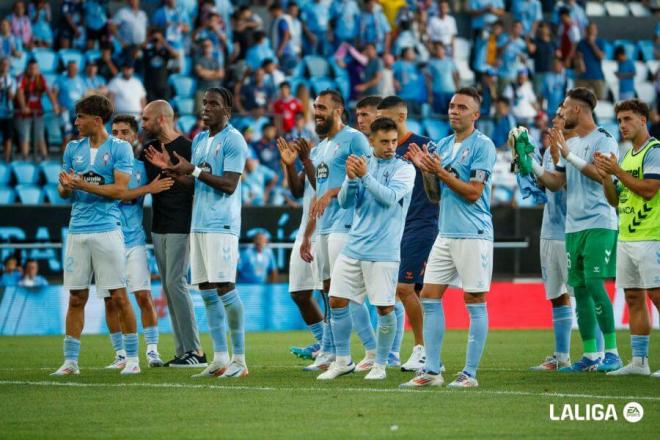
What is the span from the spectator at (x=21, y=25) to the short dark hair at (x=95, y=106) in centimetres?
1280

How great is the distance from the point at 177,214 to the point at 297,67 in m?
13.9

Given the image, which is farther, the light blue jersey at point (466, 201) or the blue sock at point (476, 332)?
the light blue jersey at point (466, 201)

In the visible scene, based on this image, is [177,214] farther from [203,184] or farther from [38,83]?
[38,83]

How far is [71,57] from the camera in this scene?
24.3 metres

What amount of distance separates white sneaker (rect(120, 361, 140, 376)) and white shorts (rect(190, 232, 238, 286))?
3.66 feet

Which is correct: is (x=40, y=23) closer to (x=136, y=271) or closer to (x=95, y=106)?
(x=136, y=271)

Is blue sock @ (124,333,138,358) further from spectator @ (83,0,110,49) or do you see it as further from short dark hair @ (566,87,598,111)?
spectator @ (83,0,110,49)

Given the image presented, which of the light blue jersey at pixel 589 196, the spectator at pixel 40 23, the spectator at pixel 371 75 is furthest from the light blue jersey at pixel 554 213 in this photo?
the spectator at pixel 40 23

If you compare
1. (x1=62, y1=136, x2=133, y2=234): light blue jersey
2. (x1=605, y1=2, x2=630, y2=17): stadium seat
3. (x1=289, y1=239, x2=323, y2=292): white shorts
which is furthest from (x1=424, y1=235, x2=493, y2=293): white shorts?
(x1=605, y1=2, x2=630, y2=17): stadium seat

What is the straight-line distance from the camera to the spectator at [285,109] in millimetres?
23406

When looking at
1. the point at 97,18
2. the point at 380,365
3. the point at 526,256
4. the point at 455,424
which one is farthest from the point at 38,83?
the point at 455,424

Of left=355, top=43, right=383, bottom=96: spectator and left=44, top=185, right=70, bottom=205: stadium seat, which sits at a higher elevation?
left=355, top=43, right=383, bottom=96: spectator

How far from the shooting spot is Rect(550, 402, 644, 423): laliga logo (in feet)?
28.1

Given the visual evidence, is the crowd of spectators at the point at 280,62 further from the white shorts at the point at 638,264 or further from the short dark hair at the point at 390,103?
the white shorts at the point at 638,264
